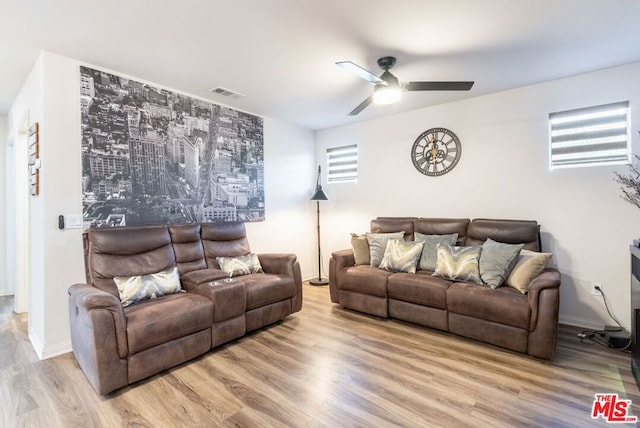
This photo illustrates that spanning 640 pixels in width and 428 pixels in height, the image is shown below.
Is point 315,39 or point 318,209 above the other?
Result: point 315,39

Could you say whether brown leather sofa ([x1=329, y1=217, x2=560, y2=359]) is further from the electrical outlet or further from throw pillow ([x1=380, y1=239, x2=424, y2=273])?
the electrical outlet

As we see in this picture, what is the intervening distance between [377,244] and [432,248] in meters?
0.63

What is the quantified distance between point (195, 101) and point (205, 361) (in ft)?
9.10

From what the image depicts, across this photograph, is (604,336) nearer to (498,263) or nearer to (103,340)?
(498,263)

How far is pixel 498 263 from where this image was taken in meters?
2.80

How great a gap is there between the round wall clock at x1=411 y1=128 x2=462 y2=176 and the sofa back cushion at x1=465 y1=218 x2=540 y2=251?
87 cm

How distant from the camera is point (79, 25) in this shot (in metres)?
2.14

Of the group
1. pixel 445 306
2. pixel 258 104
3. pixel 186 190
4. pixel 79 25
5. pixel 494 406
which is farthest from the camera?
pixel 258 104

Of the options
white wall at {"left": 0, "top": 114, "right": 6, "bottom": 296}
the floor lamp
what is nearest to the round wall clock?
the floor lamp

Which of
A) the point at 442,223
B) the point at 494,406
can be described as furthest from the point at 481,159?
the point at 494,406

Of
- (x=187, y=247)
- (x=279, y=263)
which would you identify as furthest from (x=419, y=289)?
(x=187, y=247)

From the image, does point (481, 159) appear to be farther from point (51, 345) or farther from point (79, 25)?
point (51, 345)

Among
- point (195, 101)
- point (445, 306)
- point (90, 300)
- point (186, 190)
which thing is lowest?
point (445, 306)

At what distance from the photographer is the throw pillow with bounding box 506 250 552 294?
103 inches
